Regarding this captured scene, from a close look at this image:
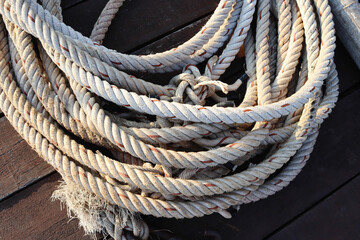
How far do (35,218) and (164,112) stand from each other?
686mm

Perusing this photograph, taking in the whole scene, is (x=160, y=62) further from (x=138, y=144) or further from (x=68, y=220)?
(x=68, y=220)

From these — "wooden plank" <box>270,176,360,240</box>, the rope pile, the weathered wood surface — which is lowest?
"wooden plank" <box>270,176,360,240</box>

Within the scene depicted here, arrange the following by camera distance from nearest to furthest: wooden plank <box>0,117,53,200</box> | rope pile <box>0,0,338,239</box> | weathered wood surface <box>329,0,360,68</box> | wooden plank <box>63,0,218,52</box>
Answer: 1. rope pile <box>0,0,338,239</box>
2. wooden plank <box>0,117,53,200</box>
3. weathered wood surface <box>329,0,360,68</box>
4. wooden plank <box>63,0,218,52</box>

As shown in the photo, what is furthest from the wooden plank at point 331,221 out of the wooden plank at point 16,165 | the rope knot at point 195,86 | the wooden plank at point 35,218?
the wooden plank at point 16,165

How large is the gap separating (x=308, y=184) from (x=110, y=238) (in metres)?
0.88

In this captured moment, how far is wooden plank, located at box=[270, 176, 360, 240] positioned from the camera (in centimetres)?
150

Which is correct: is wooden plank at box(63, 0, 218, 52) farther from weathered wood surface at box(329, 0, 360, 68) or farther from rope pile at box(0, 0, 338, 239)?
weathered wood surface at box(329, 0, 360, 68)

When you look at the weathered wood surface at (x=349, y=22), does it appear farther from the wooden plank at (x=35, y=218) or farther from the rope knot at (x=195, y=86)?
the wooden plank at (x=35, y=218)

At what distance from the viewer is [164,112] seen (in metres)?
1.32

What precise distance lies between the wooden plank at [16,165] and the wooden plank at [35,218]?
4 cm

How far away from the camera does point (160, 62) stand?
59.3 inches

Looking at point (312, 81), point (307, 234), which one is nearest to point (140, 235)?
point (307, 234)

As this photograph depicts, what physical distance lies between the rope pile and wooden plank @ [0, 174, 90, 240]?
0.10m

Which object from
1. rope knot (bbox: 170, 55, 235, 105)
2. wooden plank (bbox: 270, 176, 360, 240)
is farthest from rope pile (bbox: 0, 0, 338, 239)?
wooden plank (bbox: 270, 176, 360, 240)
